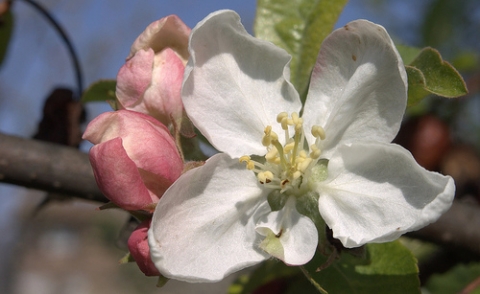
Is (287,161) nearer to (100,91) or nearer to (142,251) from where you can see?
Answer: (142,251)

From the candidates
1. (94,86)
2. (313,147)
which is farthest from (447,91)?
(94,86)

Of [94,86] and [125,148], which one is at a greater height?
[125,148]

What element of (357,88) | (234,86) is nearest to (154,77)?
(234,86)

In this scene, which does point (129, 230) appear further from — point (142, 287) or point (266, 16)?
point (142, 287)

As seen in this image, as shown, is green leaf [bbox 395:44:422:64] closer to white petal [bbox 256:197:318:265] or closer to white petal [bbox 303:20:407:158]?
white petal [bbox 303:20:407:158]

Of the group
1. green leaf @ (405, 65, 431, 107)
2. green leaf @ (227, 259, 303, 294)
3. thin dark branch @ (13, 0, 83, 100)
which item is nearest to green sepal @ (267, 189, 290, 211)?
green leaf @ (405, 65, 431, 107)

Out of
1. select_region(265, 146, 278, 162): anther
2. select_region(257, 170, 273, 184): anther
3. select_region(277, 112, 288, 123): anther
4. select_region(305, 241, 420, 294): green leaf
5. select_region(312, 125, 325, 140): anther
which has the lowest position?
select_region(305, 241, 420, 294): green leaf
